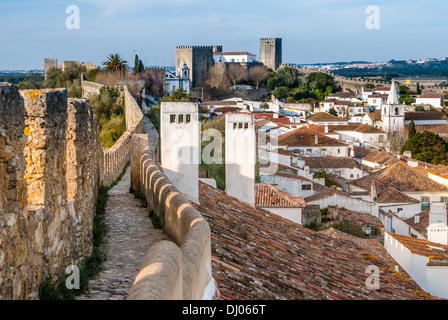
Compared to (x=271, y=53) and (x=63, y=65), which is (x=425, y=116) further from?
(x=63, y=65)

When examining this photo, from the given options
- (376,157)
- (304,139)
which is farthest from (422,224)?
(304,139)

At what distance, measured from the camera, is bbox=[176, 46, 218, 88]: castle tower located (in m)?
87.5

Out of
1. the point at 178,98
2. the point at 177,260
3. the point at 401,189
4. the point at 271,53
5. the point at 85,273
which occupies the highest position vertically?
the point at 271,53

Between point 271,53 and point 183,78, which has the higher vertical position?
point 271,53

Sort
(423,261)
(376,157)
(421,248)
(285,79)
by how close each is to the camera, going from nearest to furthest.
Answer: (423,261)
(421,248)
(376,157)
(285,79)

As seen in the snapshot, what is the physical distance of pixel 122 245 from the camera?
7574 mm

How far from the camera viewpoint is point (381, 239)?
22.7 metres

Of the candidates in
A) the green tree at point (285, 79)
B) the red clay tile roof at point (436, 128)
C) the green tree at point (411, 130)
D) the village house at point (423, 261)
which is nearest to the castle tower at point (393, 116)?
the red clay tile roof at point (436, 128)

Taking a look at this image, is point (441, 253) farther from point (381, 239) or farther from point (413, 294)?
point (413, 294)

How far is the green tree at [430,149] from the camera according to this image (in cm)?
5831

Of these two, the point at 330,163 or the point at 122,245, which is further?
the point at 330,163

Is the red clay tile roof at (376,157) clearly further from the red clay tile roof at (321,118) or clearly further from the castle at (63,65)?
the castle at (63,65)

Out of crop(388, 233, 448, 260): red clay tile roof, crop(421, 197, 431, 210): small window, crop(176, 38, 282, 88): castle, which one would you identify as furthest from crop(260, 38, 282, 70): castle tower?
crop(388, 233, 448, 260): red clay tile roof

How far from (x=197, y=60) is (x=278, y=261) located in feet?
266
